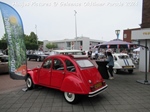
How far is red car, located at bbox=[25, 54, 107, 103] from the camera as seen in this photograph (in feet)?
13.6

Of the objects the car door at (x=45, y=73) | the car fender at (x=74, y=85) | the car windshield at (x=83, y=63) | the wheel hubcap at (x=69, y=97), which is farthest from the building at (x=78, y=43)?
the car fender at (x=74, y=85)

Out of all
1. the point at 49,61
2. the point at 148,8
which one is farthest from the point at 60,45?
the point at 49,61

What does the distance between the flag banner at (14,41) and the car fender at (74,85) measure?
2.59 metres

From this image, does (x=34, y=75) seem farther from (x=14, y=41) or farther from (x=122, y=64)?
(x=122, y=64)

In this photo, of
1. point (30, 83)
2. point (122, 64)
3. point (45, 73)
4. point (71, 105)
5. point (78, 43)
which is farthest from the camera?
point (78, 43)

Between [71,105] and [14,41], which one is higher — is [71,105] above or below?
below

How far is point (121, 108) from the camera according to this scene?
4.09 meters

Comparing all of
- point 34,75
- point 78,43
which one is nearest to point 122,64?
point 34,75

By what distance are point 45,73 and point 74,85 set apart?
1.61 meters

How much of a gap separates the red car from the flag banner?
3.33ft

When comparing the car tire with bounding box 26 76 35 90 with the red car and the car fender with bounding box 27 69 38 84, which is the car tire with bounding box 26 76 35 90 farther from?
the red car

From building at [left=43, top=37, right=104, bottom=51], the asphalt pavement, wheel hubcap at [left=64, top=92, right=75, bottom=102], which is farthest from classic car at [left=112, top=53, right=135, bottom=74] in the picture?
building at [left=43, top=37, right=104, bottom=51]

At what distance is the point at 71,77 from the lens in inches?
171

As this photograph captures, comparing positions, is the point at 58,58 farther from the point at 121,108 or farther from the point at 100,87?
the point at 121,108
